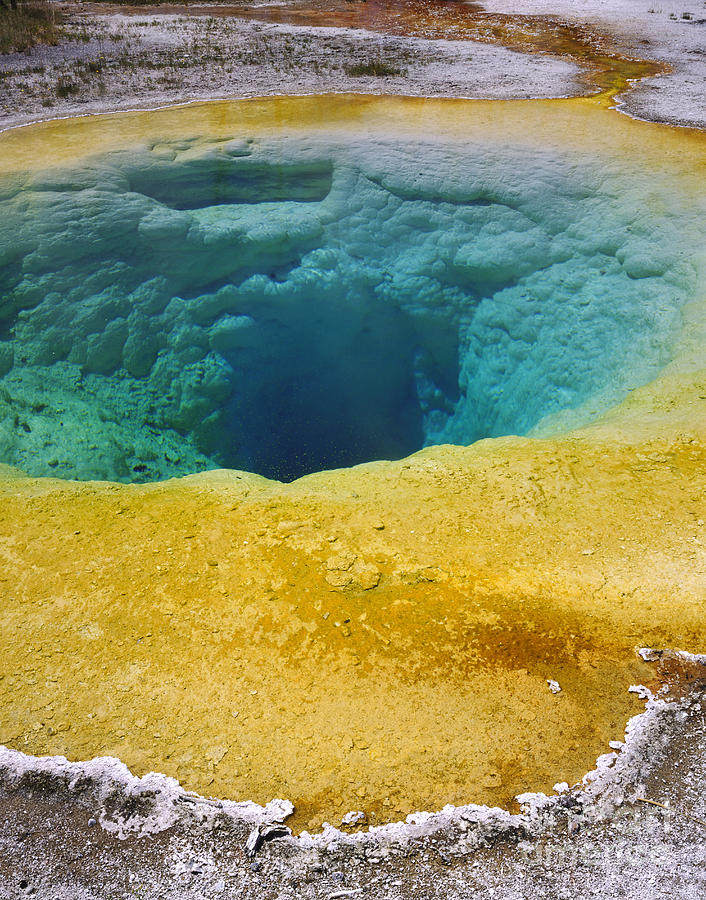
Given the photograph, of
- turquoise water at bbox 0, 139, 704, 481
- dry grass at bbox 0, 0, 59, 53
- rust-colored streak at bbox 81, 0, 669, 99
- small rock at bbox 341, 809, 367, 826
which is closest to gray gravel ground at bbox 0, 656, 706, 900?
small rock at bbox 341, 809, 367, 826

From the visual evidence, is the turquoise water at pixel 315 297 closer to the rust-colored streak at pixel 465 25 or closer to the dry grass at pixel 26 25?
the rust-colored streak at pixel 465 25

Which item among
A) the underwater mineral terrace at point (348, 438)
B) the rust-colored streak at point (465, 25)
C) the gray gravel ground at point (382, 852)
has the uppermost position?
the rust-colored streak at point (465, 25)

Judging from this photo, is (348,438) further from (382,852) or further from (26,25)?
(26,25)

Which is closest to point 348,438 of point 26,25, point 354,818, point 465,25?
point 354,818

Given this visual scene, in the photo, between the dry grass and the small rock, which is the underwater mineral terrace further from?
the dry grass

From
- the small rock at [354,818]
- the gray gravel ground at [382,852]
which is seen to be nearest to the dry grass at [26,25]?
the gray gravel ground at [382,852]

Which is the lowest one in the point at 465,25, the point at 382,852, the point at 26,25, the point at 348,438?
the point at 348,438

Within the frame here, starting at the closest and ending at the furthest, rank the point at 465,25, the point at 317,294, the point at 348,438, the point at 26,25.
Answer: the point at 317,294 → the point at 348,438 → the point at 26,25 → the point at 465,25
